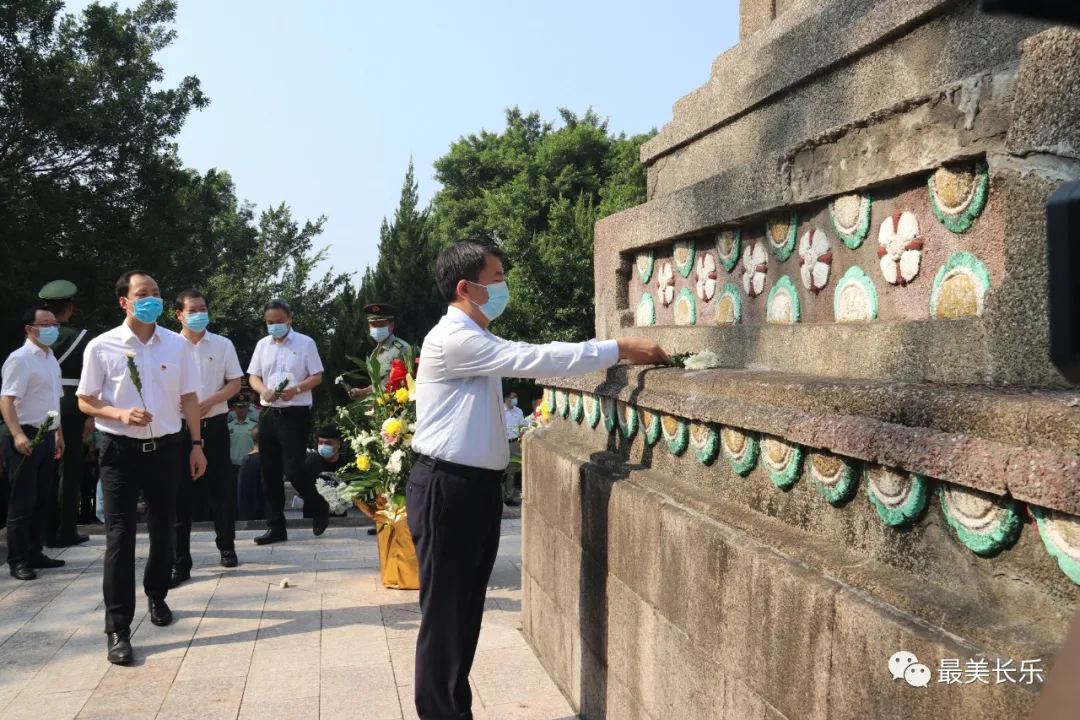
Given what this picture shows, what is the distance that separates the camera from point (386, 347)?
26.8 feet

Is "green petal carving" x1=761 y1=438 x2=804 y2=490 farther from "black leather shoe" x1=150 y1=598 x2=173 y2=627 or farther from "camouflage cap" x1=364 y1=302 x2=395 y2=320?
"camouflage cap" x1=364 y1=302 x2=395 y2=320

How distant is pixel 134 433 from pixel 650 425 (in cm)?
292

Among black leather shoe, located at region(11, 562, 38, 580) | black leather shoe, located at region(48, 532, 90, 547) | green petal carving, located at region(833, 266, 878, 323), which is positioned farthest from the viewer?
black leather shoe, located at region(48, 532, 90, 547)

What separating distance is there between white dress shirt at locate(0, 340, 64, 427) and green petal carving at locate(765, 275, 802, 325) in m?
5.73

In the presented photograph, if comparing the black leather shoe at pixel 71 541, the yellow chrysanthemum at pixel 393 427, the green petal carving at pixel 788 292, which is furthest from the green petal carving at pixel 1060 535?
the black leather shoe at pixel 71 541

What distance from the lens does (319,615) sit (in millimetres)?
5895

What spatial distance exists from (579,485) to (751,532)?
5.12ft

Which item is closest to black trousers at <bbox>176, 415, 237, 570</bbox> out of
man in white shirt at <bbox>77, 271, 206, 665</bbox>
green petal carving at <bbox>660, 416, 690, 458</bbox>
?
man in white shirt at <bbox>77, 271, 206, 665</bbox>

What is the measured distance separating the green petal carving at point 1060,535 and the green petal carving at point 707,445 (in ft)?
4.59

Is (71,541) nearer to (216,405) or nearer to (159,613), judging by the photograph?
(216,405)

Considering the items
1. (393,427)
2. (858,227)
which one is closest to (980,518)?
(858,227)

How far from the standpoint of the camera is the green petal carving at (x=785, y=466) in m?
2.61

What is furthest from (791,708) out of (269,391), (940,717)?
(269,391)

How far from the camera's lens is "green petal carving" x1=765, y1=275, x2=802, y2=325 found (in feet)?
10.8
